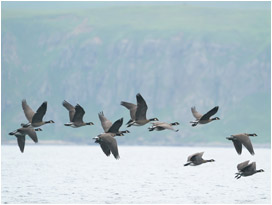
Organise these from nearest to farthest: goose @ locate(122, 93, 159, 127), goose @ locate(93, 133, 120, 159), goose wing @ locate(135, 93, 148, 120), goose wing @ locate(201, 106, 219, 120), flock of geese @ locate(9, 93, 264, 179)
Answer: goose @ locate(93, 133, 120, 159), flock of geese @ locate(9, 93, 264, 179), goose wing @ locate(201, 106, 219, 120), goose wing @ locate(135, 93, 148, 120), goose @ locate(122, 93, 159, 127)

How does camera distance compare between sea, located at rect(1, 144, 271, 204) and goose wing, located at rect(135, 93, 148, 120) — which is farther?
sea, located at rect(1, 144, 271, 204)

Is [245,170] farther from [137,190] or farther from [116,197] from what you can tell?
[137,190]

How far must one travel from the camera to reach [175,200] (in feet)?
231

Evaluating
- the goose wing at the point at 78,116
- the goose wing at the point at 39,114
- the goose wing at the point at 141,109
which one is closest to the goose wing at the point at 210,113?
the goose wing at the point at 141,109

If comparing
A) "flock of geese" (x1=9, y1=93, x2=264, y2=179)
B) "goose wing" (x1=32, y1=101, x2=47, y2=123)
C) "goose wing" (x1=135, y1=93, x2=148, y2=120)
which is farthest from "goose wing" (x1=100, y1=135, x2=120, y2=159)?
"goose wing" (x1=135, y1=93, x2=148, y2=120)

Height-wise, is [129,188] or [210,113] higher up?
[210,113]

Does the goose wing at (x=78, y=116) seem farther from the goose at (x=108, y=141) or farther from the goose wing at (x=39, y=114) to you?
the goose at (x=108, y=141)

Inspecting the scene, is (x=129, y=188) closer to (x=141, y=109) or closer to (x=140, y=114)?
Answer: (x=140, y=114)

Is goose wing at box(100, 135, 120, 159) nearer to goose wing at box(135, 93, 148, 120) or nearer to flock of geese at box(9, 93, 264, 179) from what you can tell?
flock of geese at box(9, 93, 264, 179)

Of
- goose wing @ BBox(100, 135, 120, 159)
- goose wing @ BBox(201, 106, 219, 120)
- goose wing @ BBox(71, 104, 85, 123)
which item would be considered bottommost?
goose wing @ BBox(100, 135, 120, 159)

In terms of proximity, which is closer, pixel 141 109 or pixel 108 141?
pixel 108 141

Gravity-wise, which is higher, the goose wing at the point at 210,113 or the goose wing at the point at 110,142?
the goose wing at the point at 210,113

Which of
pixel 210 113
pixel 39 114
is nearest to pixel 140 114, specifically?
pixel 210 113

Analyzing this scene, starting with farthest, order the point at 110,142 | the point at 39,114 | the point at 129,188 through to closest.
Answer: the point at 129,188
the point at 39,114
the point at 110,142
